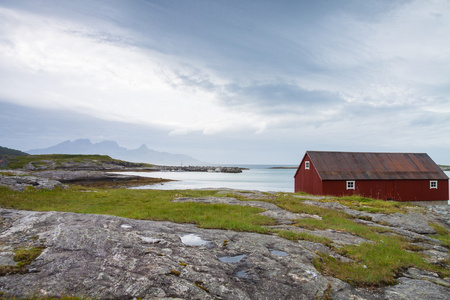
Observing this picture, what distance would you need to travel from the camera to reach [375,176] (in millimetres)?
39906

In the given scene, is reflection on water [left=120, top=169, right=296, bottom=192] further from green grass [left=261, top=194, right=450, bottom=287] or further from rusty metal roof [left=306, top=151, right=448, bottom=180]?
→ green grass [left=261, top=194, right=450, bottom=287]

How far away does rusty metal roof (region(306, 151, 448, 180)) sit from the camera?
130 feet

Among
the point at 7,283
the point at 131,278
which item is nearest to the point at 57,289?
the point at 7,283

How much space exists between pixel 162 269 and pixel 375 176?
136ft

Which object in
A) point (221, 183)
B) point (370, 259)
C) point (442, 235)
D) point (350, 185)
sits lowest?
point (221, 183)

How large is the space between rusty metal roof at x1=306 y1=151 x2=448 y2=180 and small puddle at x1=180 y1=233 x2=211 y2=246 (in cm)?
3189

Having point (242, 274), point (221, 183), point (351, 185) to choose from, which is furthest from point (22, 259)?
point (221, 183)

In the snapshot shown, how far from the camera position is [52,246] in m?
6.96

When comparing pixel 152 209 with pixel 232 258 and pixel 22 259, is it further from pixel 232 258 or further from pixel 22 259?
pixel 22 259

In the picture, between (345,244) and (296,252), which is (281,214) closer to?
A: (345,244)

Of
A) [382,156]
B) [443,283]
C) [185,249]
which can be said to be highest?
[382,156]

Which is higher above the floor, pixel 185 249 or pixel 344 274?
pixel 185 249

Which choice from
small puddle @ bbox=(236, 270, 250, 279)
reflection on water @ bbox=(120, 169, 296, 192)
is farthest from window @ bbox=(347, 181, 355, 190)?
small puddle @ bbox=(236, 270, 250, 279)

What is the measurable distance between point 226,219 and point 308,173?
31141mm
